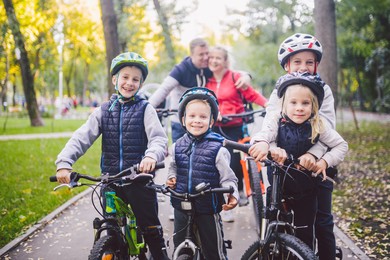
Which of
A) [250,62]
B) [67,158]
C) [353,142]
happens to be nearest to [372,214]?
[67,158]

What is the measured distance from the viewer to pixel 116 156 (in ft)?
11.9

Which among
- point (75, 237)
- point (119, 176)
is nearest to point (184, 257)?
point (119, 176)

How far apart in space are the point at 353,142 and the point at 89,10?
2678cm

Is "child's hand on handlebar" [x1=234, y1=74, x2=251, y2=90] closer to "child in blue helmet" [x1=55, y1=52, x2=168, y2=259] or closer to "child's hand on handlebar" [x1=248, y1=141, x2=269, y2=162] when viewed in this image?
"child in blue helmet" [x1=55, y1=52, x2=168, y2=259]

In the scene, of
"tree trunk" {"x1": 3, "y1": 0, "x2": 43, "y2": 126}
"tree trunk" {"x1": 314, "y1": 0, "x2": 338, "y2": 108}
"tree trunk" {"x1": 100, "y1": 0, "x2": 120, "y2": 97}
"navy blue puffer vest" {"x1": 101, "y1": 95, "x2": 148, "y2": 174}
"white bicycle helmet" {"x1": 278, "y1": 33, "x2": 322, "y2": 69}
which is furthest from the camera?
"tree trunk" {"x1": 3, "y1": 0, "x2": 43, "y2": 126}

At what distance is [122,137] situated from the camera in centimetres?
361

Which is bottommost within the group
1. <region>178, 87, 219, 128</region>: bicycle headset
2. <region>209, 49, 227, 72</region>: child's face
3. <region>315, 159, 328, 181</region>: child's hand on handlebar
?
<region>315, 159, 328, 181</region>: child's hand on handlebar

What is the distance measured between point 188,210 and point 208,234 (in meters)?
0.29

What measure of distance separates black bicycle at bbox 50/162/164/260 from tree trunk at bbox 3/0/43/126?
17062mm

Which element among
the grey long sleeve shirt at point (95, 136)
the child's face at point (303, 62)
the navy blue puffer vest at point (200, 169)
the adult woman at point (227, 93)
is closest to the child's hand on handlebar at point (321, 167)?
the navy blue puffer vest at point (200, 169)

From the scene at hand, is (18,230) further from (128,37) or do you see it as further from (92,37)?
(92,37)

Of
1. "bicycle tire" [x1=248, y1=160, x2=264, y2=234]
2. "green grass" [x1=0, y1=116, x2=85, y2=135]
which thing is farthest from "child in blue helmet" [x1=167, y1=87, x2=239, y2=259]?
"green grass" [x1=0, y1=116, x2=85, y2=135]

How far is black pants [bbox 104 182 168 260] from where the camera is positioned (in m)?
3.57

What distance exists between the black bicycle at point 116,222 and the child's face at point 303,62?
147cm
